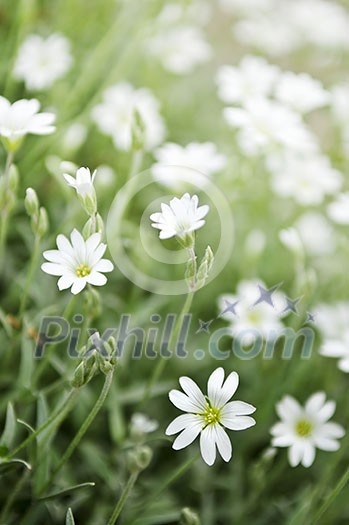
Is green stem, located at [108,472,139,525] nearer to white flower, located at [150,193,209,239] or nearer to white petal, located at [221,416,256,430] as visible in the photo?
white petal, located at [221,416,256,430]

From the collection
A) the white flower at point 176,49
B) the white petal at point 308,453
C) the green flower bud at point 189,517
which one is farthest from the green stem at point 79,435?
the white flower at point 176,49

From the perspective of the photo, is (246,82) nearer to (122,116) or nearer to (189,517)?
(122,116)

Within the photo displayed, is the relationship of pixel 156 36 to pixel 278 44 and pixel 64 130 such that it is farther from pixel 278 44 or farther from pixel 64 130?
pixel 64 130

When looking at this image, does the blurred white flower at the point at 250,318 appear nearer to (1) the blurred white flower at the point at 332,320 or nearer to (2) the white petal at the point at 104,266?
(1) the blurred white flower at the point at 332,320

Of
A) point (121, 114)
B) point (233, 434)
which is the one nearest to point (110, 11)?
point (121, 114)

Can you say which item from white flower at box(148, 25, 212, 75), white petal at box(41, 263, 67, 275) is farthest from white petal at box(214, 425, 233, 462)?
white flower at box(148, 25, 212, 75)

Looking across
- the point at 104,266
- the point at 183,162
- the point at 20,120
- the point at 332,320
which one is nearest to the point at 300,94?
the point at 183,162
